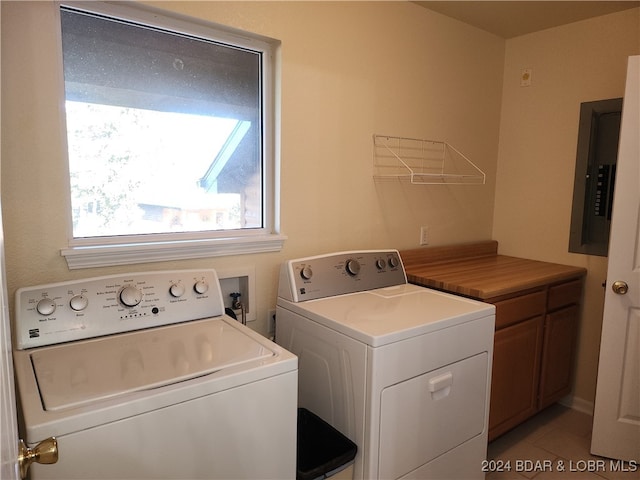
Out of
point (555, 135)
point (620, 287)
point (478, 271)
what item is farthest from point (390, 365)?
point (555, 135)

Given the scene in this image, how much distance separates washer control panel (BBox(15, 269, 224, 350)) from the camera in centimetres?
128

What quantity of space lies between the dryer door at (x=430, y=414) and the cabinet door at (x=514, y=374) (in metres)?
0.32

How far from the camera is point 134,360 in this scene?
1186 mm

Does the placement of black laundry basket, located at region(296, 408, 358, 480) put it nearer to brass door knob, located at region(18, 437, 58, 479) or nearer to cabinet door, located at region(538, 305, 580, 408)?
brass door knob, located at region(18, 437, 58, 479)

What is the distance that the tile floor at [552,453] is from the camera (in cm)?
207

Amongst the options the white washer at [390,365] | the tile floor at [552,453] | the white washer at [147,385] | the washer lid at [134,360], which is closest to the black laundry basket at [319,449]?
the white washer at [390,365]

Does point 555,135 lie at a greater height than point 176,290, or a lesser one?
greater

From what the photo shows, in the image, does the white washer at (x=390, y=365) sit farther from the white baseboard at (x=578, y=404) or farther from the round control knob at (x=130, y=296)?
the white baseboard at (x=578, y=404)

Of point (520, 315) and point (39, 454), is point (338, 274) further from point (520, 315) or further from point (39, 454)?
point (39, 454)

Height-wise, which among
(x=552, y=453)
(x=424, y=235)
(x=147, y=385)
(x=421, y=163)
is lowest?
(x=552, y=453)

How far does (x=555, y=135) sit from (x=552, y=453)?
5.93 ft

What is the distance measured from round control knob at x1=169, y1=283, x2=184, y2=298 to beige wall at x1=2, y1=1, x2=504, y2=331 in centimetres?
16

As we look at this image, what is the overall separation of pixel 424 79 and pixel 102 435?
2.25 meters

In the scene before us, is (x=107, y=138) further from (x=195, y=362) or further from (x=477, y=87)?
(x=477, y=87)
